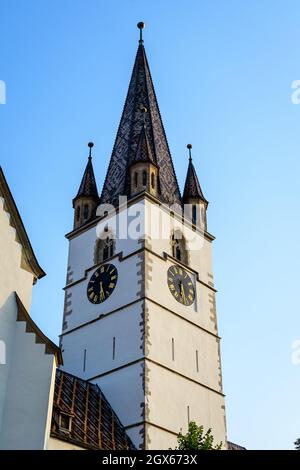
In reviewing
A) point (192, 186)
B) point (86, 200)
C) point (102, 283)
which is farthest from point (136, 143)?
point (102, 283)

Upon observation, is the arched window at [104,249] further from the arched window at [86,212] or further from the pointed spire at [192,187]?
the pointed spire at [192,187]

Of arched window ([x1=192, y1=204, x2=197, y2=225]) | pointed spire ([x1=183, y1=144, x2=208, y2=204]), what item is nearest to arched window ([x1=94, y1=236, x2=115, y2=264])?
arched window ([x1=192, y1=204, x2=197, y2=225])

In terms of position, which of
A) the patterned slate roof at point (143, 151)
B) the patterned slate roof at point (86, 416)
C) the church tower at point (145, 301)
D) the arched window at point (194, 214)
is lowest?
the patterned slate roof at point (86, 416)

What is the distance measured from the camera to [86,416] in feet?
75.2

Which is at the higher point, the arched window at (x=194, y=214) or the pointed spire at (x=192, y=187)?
the pointed spire at (x=192, y=187)

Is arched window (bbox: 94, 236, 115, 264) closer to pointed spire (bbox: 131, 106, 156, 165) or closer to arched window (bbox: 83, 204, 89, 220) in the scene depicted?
arched window (bbox: 83, 204, 89, 220)

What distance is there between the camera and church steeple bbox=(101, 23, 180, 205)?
3056 cm

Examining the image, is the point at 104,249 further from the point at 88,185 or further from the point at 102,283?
the point at 88,185

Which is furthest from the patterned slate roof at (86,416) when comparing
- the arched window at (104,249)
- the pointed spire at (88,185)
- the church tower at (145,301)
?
the pointed spire at (88,185)

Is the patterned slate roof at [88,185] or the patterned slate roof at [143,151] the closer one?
the patterned slate roof at [143,151]

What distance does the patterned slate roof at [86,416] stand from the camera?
2064 cm

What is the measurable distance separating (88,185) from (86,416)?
12.3 metres

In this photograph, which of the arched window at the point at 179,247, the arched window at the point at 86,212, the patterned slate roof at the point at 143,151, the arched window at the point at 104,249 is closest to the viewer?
the arched window at the point at 104,249
